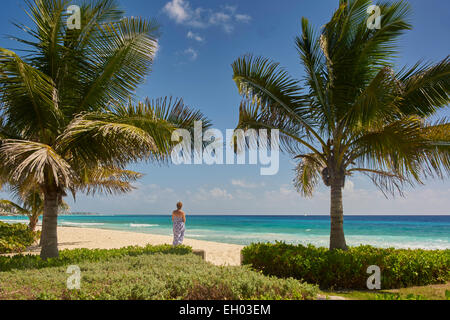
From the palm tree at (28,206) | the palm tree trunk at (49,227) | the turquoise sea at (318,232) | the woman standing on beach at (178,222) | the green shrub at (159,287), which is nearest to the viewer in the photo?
the green shrub at (159,287)

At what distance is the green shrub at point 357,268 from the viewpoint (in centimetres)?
680

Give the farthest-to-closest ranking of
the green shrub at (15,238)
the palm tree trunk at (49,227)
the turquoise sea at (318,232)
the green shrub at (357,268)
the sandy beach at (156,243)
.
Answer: the turquoise sea at (318,232) → the sandy beach at (156,243) → the green shrub at (15,238) → the palm tree trunk at (49,227) → the green shrub at (357,268)

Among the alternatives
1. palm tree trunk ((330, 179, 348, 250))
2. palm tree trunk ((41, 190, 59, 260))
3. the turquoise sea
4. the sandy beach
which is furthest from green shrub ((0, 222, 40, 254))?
the turquoise sea

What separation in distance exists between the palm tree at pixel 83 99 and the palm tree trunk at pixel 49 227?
21 millimetres

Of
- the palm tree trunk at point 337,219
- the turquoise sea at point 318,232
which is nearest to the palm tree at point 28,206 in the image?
the palm tree trunk at point 337,219

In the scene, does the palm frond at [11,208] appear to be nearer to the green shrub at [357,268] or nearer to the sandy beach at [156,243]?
the sandy beach at [156,243]

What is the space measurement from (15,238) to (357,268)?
14.7m

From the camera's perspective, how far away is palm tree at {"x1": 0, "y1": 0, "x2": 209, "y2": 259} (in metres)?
6.84

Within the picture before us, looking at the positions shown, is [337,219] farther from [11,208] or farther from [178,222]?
[11,208]

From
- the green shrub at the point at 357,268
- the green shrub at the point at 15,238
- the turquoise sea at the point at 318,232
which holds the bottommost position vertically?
the turquoise sea at the point at 318,232

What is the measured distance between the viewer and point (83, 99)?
757 cm
